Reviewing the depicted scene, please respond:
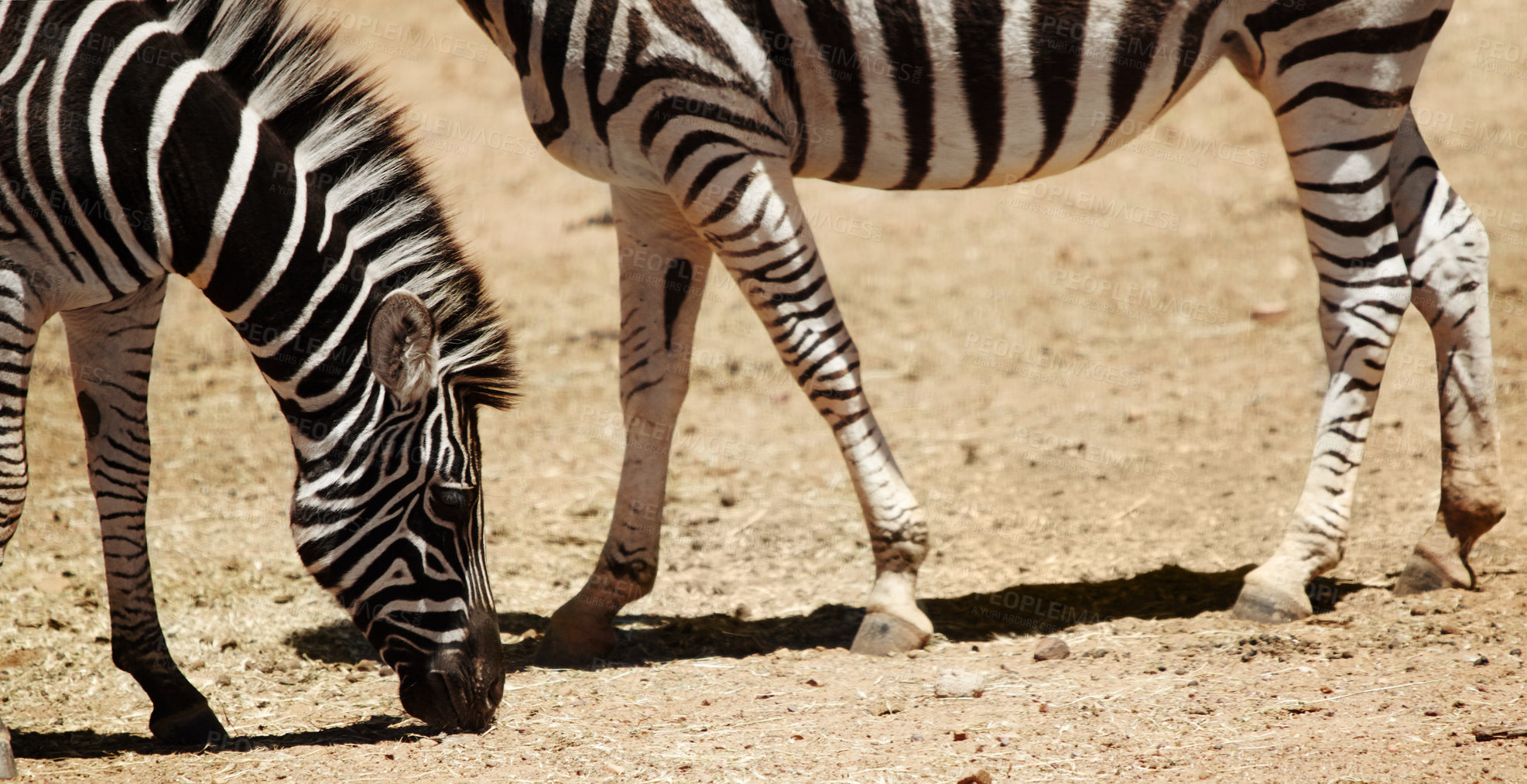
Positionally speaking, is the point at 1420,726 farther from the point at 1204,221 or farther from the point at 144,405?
the point at 1204,221

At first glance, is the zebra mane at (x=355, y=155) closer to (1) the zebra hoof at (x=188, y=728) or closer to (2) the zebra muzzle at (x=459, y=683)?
(2) the zebra muzzle at (x=459, y=683)

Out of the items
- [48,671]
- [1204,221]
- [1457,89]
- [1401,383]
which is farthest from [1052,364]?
[1457,89]

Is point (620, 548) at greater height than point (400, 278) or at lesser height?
lesser

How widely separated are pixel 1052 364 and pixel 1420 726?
16.1ft

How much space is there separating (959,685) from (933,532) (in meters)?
2.10

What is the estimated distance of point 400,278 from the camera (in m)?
3.41

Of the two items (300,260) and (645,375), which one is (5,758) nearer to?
(300,260)

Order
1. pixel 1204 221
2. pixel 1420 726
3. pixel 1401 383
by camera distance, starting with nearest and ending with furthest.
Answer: pixel 1420 726
pixel 1401 383
pixel 1204 221

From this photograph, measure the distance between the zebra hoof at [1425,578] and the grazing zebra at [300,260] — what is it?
3.39 meters

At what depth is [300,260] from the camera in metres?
3.29

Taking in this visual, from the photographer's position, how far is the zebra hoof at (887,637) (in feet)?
14.0
